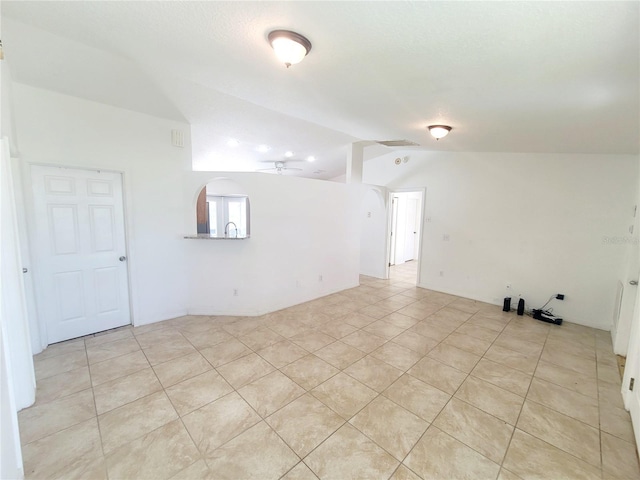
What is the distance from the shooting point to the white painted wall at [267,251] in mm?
3934

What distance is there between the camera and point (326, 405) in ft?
7.30

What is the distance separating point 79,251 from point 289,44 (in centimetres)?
340

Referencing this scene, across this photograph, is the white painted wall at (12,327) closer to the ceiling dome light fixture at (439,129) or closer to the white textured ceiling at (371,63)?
the white textured ceiling at (371,63)

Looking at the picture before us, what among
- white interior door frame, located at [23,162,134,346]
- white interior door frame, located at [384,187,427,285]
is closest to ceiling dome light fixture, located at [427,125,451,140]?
white interior door frame, located at [384,187,427,285]

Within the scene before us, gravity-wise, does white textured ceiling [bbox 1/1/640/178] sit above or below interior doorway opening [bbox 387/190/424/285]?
above

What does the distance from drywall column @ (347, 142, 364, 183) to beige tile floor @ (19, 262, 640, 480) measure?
3.03 meters

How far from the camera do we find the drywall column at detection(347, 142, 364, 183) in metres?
5.33

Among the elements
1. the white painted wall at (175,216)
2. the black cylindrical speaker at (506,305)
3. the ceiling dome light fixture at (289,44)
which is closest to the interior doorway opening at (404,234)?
the black cylindrical speaker at (506,305)

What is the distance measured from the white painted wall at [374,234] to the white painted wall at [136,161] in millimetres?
4021

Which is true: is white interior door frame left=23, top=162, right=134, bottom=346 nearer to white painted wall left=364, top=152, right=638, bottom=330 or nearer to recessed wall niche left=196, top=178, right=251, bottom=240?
recessed wall niche left=196, top=178, right=251, bottom=240

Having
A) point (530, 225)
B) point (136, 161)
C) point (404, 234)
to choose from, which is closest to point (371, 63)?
point (136, 161)

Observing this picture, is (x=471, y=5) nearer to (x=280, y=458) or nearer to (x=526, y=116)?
(x=526, y=116)

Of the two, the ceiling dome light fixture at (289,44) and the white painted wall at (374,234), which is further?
the white painted wall at (374,234)

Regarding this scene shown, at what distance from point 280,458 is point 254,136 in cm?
444
